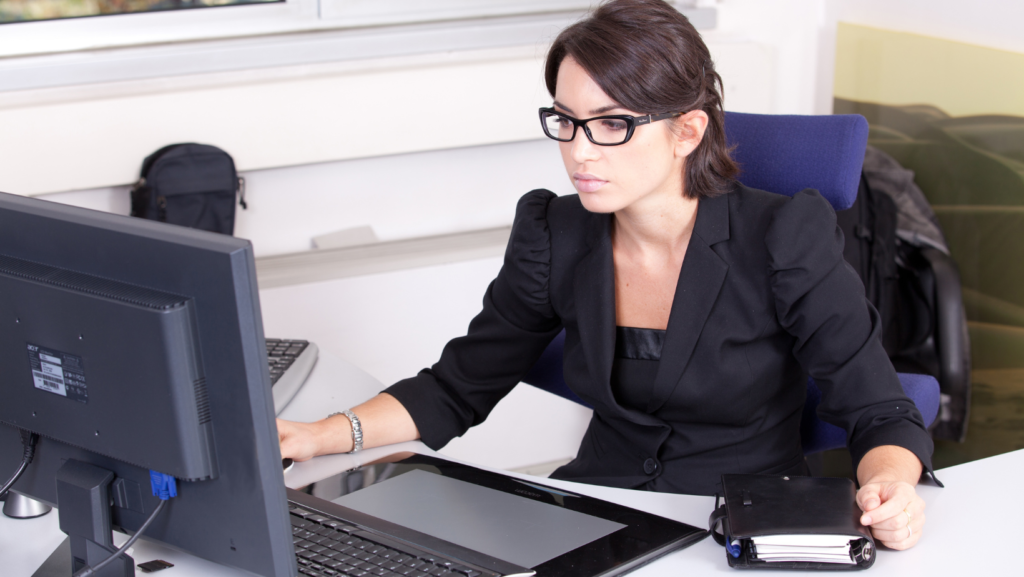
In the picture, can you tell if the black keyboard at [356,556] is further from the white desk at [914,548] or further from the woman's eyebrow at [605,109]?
the woman's eyebrow at [605,109]

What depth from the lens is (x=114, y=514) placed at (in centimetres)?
95

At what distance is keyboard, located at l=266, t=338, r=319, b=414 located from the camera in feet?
4.98

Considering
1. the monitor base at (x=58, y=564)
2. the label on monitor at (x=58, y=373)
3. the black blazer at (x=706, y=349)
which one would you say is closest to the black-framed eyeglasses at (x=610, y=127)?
the black blazer at (x=706, y=349)

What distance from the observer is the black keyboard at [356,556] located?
989mm

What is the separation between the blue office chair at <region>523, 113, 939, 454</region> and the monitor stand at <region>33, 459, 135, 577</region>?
40.5 inches

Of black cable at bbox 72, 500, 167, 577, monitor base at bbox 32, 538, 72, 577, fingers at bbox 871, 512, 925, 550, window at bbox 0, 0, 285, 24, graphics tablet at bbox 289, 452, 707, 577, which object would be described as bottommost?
graphics tablet at bbox 289, 452, 707, 577

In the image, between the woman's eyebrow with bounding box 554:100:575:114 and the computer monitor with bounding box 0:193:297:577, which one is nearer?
the computer monitor with bounding box 0:193:297:577

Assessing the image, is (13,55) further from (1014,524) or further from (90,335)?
(1014,524)

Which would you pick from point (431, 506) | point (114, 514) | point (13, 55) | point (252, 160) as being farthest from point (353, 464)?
point (13, 55)

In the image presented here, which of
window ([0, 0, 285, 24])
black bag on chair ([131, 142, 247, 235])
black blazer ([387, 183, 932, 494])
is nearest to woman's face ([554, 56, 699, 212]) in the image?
black blazer ([387, 183, 932, 494])

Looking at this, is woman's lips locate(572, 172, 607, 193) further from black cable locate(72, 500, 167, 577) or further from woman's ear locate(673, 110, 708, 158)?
black cable locate(72, 500, 167, 577)

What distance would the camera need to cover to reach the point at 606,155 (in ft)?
4.17

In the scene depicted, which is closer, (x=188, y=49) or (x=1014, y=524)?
(x=1014, y=524)

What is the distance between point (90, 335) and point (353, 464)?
20.7 inches
